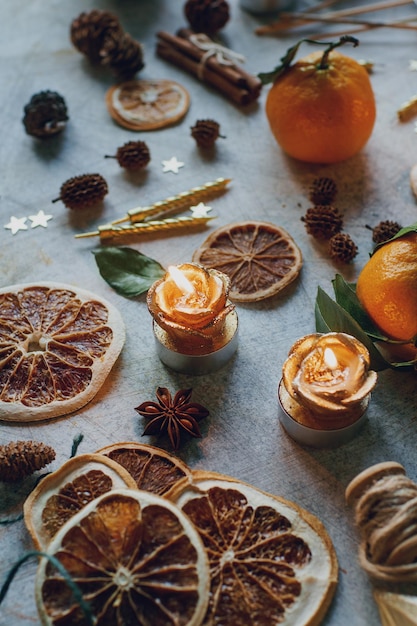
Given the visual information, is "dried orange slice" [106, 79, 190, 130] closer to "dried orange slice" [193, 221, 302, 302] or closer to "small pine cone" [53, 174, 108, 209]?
"small pine cone" [53, 174, 108, 209]

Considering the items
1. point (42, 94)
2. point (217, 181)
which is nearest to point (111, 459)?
point (217, 181)

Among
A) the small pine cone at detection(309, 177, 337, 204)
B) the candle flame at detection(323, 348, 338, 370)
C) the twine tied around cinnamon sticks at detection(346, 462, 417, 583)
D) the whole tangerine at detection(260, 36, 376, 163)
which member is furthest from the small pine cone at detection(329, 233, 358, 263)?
the twine tied around cinnamon sticks at detection(346, 462, 417, 583)

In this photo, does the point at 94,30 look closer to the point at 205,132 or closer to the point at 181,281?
the point at 205,132

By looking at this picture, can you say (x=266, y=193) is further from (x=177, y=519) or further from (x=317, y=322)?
(x=177, y=519)

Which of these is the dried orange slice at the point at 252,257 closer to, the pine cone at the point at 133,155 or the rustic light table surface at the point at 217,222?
the rustic light table surface at the point at 217,222

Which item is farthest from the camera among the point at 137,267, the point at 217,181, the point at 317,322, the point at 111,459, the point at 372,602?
the point at 217,181

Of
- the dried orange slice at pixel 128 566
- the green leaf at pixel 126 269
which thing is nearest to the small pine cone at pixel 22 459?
the dried orange slice at pixel 128 566
